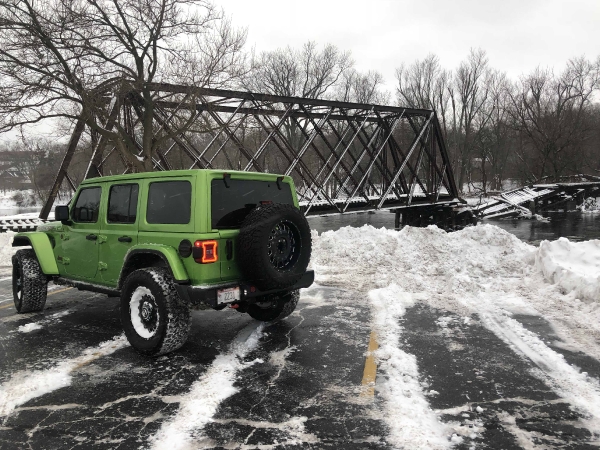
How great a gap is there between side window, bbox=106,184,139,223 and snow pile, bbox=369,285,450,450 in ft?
10.8

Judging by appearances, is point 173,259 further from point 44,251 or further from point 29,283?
point 29,283

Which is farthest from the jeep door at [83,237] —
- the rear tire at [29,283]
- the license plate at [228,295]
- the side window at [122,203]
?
the license plate at [228,295]

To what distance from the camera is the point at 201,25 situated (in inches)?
Answer: 583

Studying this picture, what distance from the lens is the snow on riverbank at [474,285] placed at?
12.8 feet

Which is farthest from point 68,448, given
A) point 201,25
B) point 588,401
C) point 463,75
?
point 463,75

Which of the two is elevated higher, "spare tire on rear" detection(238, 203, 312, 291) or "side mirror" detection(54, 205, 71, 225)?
"side mirror" detection(54, 205, 71, 225)

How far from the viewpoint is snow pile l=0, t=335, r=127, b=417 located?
11.9 feet

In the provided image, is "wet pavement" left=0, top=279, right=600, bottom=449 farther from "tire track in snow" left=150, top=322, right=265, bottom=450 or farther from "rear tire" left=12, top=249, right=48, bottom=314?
"rear tire" left=12, top=249, right=48, bottom=314

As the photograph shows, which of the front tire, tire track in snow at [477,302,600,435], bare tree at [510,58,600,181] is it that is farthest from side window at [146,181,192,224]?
bare tree at [510,58,600,181]

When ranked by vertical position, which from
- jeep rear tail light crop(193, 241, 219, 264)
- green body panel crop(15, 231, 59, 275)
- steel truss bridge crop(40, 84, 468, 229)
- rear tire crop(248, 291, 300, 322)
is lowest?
rear tire crop(248, 291, 300, 322)

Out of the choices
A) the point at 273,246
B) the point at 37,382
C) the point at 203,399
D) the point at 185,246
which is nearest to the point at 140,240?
the point at 185,246

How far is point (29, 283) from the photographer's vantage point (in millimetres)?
6184

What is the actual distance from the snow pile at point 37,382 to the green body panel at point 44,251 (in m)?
1.89

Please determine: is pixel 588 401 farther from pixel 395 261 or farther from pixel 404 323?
pixel 395 261
